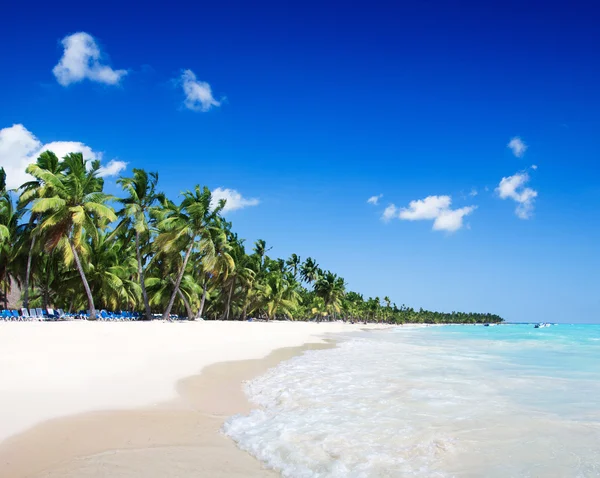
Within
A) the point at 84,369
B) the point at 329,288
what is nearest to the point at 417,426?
the point at 84,369

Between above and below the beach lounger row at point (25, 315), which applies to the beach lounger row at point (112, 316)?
below

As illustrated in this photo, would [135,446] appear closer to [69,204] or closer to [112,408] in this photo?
[112,408]

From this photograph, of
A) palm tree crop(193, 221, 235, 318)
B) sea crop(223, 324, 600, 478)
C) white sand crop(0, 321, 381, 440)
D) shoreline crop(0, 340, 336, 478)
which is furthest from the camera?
palm tree crop(193, 221, 235, 318)

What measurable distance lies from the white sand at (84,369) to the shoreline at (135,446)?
445mm

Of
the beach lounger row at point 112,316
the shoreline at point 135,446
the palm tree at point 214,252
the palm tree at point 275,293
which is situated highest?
the palm tree at point 214,252

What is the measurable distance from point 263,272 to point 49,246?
2962 centimetres

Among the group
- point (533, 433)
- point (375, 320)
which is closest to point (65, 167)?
point (533, 433)

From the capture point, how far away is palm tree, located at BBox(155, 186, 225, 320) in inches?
1142

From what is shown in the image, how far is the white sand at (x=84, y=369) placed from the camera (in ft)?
21.3

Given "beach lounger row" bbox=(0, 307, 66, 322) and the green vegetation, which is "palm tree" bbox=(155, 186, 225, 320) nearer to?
the green vegetation

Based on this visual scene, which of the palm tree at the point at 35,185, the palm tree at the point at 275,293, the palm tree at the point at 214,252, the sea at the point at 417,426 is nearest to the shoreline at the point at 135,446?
the sea at the point at 417,426

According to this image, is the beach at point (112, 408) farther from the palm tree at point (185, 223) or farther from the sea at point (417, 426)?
the palm tree at point (185, 223)

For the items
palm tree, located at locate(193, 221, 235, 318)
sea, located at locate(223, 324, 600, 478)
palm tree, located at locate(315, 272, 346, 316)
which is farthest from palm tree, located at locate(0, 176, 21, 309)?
palm tree, located at locate(315, 272, 346, 316)

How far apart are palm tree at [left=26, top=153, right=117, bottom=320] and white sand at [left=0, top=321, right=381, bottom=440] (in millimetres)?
7574
